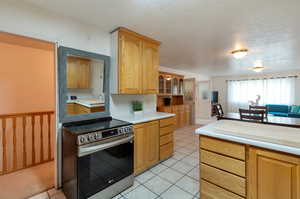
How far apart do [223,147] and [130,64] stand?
5.86ft

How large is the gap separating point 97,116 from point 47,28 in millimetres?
1358

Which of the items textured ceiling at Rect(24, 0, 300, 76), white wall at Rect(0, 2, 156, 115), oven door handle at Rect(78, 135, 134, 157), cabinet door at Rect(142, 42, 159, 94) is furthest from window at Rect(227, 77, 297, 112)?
oven door handle at Rect(78, 135, 134, 157)

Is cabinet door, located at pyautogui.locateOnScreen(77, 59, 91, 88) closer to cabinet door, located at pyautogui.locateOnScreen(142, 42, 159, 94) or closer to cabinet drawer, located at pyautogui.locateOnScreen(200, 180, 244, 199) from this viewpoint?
cabinet door, located at pyautogui.locateOnScreen(142, 42, 159, 94)

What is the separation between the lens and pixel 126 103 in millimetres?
2699

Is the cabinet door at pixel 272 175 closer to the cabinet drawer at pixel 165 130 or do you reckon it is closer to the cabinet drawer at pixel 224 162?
the cabinet drawer at pixel 224 162

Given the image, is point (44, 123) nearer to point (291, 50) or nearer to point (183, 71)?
point (183, 71)

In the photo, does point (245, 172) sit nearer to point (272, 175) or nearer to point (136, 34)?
point (272, 175)

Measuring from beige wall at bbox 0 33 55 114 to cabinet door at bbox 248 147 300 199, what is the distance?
3.37 m

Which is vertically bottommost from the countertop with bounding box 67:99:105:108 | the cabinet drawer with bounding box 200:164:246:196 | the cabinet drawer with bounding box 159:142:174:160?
the cabinet drawer with bounding box 159:142:174:160

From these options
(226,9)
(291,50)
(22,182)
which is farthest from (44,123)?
(291,50)

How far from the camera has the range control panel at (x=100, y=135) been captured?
1439mm

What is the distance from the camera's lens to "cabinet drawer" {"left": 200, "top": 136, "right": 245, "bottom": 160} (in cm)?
133

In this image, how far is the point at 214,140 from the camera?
1483 millimetres

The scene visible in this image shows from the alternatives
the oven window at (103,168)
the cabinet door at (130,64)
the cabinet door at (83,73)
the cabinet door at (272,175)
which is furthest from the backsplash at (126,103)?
the cabinet door at (272,175)
